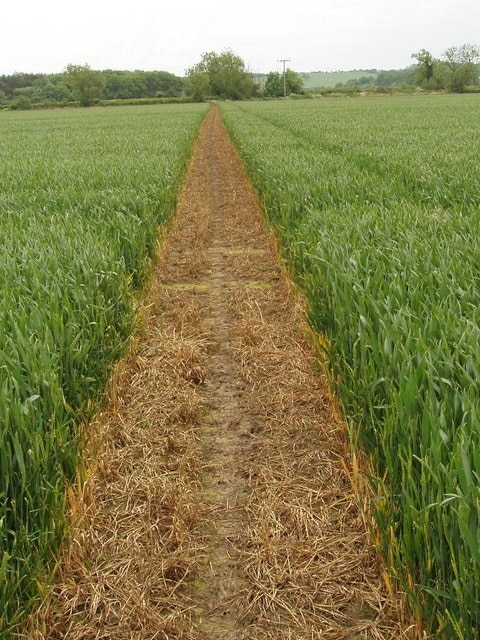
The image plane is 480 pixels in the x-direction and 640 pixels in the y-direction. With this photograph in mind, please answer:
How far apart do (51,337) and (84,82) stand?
116m

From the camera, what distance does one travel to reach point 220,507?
10.2 feet

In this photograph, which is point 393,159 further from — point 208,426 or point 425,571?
point 425,571

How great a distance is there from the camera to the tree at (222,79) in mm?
106188

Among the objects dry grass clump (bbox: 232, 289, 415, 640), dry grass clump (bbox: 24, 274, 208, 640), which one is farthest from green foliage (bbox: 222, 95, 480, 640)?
dry grass clump (bbox: 24, 274, 208, 640)

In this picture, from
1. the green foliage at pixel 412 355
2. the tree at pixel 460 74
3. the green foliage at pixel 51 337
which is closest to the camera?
the green foliage at pixel 412 355

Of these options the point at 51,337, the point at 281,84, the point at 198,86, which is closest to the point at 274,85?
the point at 281,84

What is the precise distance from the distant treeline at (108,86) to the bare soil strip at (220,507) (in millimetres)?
116836

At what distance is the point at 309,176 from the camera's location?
351 inches

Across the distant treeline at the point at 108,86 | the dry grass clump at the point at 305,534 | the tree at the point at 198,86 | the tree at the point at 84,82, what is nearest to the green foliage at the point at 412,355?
the dry grass clump at the point at 305,534

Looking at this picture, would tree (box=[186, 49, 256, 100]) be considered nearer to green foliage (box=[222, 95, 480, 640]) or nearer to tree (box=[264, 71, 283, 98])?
tree (box=[264, 71, 283, 98])

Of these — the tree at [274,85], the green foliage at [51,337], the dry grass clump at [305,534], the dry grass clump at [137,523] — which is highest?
the tree at [274,85]

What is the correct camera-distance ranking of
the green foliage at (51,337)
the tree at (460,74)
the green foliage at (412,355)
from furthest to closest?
the tree at (460,74), the green foliage at (51,337), the green foliage at (412,355)

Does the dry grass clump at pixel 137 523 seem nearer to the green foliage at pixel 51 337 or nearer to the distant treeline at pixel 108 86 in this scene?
the green foliage at pixel 51 337

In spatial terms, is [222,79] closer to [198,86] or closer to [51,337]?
[198,86]
